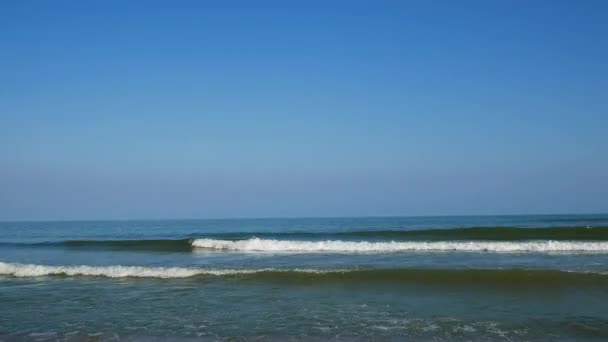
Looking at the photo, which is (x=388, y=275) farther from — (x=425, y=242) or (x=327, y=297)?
(x=425, y=242)

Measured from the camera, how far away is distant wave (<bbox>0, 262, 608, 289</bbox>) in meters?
12.5

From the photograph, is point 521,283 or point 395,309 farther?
point 521,283

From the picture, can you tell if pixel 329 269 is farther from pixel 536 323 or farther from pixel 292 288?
pixel 536 323

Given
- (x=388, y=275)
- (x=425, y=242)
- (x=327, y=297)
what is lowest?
(x=327, y=297)

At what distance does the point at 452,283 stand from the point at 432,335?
516 cm

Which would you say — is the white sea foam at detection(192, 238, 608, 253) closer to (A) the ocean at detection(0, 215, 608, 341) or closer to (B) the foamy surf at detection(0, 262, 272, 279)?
(A) the ocean at detection(0, 215, 608, 341)

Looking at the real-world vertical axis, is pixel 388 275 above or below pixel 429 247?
below

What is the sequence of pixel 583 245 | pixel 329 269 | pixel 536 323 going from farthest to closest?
pixel 583 245
pixel 329 269
pixel 536 323

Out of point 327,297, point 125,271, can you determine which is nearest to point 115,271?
point 125,271

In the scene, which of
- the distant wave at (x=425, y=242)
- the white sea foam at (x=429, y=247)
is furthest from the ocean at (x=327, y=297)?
the distant wave at (x=425, y=242)

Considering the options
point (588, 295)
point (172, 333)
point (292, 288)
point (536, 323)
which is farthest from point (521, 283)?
point (172, 333)

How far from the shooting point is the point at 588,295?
10.8m

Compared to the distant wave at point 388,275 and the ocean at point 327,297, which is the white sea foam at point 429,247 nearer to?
the ocean at point 327,297

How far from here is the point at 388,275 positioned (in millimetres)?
13688
